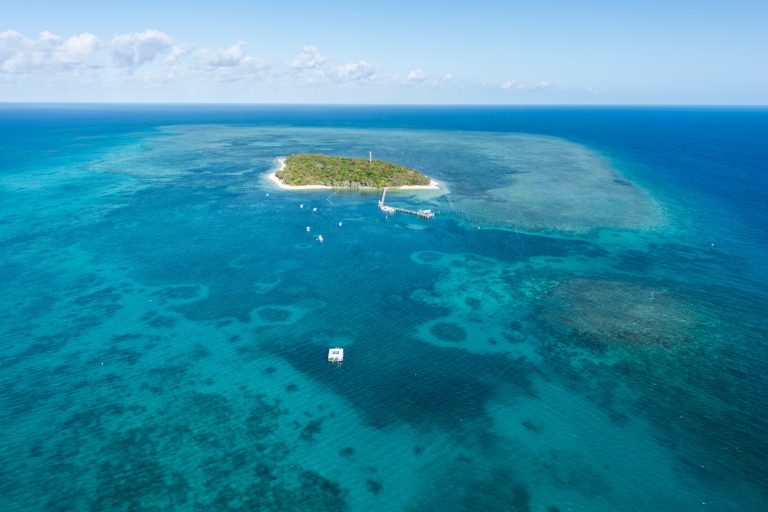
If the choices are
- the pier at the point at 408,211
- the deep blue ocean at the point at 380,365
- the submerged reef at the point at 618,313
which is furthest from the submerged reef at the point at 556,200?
the submerged reef at the point at 618,313

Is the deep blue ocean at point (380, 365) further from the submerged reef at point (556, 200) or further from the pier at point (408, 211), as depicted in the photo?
the pier at point (408, 211)

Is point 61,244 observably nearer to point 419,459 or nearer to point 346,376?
point 346,376

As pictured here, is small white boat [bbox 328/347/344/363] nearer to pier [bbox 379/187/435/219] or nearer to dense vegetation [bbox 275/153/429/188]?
pier [bbox 379/187/435/219]

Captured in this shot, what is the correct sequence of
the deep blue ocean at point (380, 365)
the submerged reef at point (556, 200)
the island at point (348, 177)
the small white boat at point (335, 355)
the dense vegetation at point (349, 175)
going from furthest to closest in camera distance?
the dense vegetation at point (349, 175)
the island at point (348, 177)
the submerged reef at point (556, 200)
the small white boat at point (335, 355)
the deep blue ocean at point (380, 365)

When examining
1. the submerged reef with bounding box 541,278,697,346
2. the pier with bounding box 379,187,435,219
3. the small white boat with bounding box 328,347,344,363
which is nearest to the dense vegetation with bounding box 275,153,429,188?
the pier with bounding box 379,187,435,219

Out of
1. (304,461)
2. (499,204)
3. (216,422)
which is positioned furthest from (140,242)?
(499,204)

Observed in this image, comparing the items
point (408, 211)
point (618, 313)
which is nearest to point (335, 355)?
point (618, 313)
